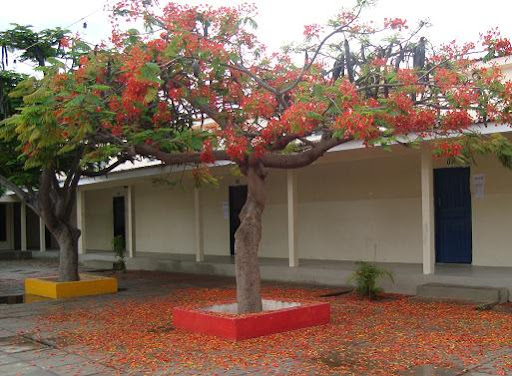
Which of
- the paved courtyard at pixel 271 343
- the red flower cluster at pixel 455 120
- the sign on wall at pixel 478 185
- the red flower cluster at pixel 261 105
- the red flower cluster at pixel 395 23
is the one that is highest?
the red flower cluster at pixel 395 23

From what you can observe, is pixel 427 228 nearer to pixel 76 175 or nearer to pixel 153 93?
pixel 153 93

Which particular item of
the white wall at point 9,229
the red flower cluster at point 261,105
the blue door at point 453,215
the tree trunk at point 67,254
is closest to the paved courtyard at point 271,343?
the tree trunk at point 67,254

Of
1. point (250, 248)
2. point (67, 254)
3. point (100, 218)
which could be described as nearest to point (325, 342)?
point (250, 248)

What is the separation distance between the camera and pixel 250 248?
8641mm

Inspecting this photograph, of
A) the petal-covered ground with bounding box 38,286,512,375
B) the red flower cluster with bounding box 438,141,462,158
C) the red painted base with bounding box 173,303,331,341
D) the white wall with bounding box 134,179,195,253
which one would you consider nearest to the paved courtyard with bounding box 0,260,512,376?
the petal-covered ground with bounding box 38,286,512,375

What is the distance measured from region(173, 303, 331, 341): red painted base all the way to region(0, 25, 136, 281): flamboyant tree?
107 inches

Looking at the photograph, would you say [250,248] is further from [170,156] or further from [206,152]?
[170,156]

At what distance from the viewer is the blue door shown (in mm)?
12898

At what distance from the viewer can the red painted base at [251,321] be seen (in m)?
7.91

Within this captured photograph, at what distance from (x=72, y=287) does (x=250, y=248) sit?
5839mm

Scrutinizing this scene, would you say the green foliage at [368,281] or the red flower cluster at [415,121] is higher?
the red flower cluster at [415,121]

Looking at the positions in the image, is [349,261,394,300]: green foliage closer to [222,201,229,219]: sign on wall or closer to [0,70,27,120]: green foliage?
[222,201,229,219]: sign on wall

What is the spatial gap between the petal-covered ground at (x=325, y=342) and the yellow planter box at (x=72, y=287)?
80.3 inches

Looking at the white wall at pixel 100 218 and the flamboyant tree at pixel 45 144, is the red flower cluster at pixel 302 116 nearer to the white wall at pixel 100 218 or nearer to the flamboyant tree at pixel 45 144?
the flamboyant tree at pixel 45 144
